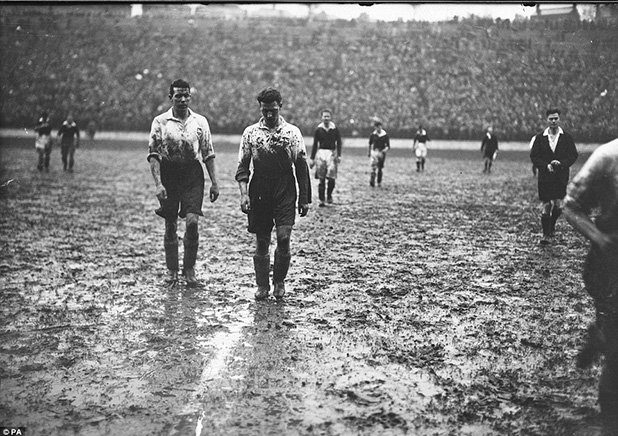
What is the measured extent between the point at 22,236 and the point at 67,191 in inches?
205

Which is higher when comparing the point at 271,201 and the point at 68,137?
the point at 271,201

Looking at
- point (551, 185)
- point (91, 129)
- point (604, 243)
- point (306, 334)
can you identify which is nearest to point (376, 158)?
point (551, 185)

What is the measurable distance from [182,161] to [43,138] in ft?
41.3

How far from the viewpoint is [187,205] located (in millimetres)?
5188

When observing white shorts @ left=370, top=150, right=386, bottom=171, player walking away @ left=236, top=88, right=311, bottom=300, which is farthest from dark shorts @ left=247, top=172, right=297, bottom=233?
white shorts @ left=370, top=150, right=386, bottom=171

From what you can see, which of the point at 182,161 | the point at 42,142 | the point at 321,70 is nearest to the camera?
the point at 182,161

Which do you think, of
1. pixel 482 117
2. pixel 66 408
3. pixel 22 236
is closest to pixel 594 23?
pixel 66 408

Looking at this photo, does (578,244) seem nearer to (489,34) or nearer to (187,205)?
(489,34)

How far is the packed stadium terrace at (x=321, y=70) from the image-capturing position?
445cm

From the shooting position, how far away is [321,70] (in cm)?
2709

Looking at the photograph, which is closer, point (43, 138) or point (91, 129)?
point (43, 138)

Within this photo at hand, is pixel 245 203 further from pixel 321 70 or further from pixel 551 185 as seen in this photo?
pixel 321 70

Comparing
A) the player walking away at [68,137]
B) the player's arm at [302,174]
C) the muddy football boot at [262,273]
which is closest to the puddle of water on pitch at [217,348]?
the muddy football boot at [262,273]

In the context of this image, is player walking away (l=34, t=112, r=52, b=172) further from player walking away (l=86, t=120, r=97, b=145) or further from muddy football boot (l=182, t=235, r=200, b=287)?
muddy football boot (l=182, t=235, r=200, b=287)
